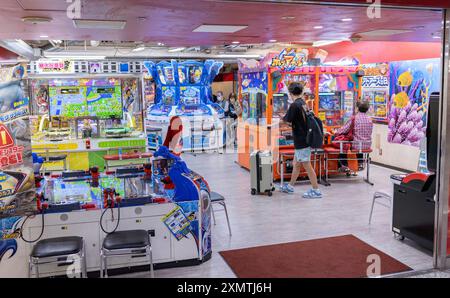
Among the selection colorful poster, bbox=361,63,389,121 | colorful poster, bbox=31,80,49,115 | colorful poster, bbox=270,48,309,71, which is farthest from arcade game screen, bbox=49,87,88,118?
colorful poster, bbox=361,63,389,121

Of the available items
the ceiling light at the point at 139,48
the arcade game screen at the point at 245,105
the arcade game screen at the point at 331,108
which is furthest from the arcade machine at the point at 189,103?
the arcade game screen at the point at 331,108

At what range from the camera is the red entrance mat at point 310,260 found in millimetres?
3930

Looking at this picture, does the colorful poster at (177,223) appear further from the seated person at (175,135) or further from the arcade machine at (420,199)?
the arcade machine at (420,199)

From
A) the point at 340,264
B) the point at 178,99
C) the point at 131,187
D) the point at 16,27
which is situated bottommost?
the point at 340,264

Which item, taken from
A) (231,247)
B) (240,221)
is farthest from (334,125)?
(231,247)

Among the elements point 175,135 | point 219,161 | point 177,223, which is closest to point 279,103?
point 219,161

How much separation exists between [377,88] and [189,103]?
16.3ft

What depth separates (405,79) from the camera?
7.89 metres

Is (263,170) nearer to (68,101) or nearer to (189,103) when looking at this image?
(68,101)

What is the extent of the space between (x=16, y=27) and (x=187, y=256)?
115 inches

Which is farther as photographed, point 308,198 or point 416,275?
point 308,198

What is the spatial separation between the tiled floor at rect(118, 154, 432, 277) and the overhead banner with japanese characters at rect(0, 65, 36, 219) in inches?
46.8

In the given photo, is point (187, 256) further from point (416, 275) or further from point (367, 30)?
point (367, 30)
